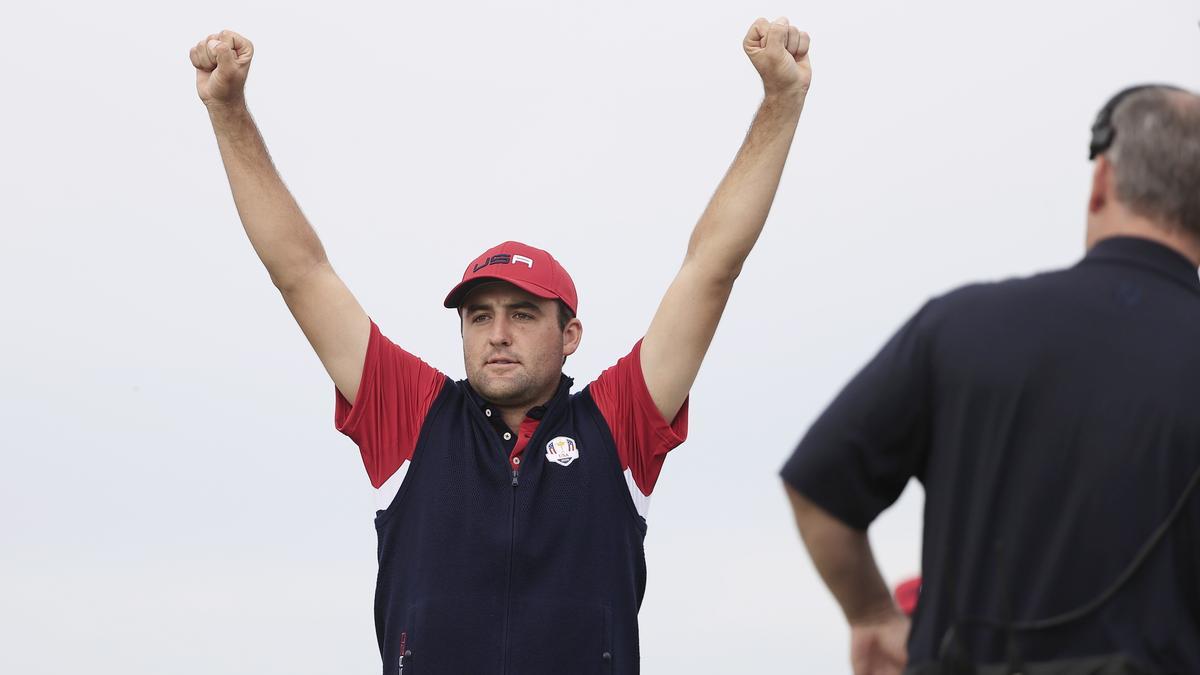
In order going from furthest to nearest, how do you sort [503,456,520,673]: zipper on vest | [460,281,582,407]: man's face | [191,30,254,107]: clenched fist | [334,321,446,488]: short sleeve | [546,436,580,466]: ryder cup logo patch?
[191,30,254,107]: clenched fist
[460,281,582,407]: man's face
[334,321,446,488]: short sleeve
[546,436,580,466]: ryder cup logo patch
[503,456,520,673]: zipper on vest

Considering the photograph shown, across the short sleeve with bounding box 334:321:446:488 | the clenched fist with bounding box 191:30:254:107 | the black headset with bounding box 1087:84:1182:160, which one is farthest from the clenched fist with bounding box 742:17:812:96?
the black headset with bounding box 1087:84:1182:160

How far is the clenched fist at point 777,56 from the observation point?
6895mm

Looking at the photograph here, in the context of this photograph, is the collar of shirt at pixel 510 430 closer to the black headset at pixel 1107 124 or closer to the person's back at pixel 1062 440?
the person's back at pixel 1062 440

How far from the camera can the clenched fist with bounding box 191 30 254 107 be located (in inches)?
277

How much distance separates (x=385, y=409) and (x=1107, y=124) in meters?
3.62

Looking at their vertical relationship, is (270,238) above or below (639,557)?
above

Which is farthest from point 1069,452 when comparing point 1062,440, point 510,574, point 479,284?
point 479,284

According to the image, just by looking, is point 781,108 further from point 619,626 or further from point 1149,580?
point 1149,580

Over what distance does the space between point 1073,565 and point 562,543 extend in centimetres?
306

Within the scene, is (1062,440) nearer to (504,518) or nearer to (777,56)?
(504,518)

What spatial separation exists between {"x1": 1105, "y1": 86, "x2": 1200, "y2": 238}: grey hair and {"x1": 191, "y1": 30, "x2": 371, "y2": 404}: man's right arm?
371 cm

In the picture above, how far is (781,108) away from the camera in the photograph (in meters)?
6.94

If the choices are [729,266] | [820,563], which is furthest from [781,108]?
[820,563]

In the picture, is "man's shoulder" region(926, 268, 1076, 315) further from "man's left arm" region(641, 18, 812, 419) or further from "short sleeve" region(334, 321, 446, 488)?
"short sleeve" region(334, 321, 446, 488)
